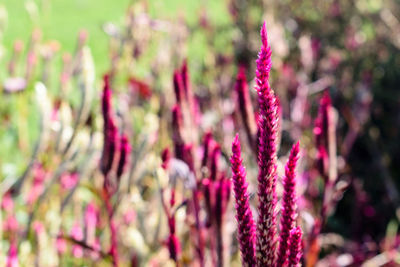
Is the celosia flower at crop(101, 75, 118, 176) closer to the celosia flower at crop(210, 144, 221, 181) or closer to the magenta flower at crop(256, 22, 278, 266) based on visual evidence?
the celosia flower at crop(210, 144, 221, 181)

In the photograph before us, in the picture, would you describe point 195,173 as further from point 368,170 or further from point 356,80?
point 356,80

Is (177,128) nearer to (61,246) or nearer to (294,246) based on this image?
(294,246)

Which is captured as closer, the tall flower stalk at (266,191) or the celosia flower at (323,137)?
the tall flower stalk at (266,191)

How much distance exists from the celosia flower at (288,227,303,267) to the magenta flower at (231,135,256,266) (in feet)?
0.11

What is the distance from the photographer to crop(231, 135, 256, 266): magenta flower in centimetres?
51

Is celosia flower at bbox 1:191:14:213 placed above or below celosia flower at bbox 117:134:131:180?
above

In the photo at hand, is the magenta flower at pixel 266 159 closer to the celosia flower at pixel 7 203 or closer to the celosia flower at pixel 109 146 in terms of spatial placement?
the celosia flower at pixel 109 146

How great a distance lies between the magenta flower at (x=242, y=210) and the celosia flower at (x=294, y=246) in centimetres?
3

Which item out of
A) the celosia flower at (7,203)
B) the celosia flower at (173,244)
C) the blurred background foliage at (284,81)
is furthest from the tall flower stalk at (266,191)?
the celosia flower at (7,203)

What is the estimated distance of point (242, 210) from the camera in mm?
523

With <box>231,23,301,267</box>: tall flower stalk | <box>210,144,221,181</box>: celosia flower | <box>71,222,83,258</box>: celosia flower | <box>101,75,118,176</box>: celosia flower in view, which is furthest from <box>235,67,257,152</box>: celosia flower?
<box>71,222,83,258</box>: celosia flower

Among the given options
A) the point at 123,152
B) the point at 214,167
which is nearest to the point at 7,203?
the point at 123,152

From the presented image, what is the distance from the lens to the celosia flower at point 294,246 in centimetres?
53

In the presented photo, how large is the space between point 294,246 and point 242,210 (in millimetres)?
62
